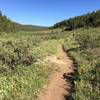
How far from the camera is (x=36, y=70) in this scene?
13.5 m

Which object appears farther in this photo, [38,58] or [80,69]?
[38,58]

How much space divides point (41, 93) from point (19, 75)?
196cm

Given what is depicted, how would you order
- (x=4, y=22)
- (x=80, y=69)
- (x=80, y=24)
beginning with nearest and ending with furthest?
1. (x=80, y=69)
2. (x=4, y=22)
3. (x=80, y=24)

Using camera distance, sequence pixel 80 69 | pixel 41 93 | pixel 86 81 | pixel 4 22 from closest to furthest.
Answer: pixel 41 93 → pixel 86 81 → pixel 80 69 → pixel 4 22

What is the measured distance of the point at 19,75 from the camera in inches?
485

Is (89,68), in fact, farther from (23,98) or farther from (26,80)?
(23,98)

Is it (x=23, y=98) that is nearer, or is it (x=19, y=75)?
(x=23, y=98)

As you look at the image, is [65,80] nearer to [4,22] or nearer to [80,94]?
[80,94]

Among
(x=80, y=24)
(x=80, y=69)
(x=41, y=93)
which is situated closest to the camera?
(x=41, y=93)

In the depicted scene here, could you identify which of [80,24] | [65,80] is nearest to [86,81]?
[65,80]

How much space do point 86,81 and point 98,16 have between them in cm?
8642

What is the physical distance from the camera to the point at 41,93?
426 inches

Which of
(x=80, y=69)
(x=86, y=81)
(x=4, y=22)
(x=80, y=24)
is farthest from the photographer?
(x=80, y=24)

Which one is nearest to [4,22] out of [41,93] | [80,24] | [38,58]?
[80,24]
